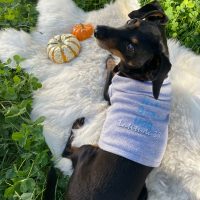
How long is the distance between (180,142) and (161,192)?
1.49ft

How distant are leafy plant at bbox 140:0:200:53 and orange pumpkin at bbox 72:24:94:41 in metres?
0.78

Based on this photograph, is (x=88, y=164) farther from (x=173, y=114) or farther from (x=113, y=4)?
(x=113, y=4)

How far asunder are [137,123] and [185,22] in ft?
5.04

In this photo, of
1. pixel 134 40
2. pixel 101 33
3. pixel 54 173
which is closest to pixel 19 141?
pixel 54 173

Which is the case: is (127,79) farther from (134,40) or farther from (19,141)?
(19,141)

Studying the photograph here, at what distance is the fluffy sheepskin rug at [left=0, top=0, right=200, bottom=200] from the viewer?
3.46 metres

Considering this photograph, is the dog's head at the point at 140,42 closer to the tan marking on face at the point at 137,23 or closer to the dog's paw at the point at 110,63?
the tan marking on face at the point at 137,23

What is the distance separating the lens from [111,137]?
3230 millimetres

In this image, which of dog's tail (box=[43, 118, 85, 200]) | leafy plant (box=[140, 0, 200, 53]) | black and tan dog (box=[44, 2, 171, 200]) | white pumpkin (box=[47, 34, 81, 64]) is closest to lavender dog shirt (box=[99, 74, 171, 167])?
black and tan dog (box=[44, 2, 171, 200])

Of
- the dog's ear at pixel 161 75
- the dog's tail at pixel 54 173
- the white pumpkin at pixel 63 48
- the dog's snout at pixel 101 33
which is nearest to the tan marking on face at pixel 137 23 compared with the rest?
the dog's snout at pixel 101 33

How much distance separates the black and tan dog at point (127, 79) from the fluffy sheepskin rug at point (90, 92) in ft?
0.42

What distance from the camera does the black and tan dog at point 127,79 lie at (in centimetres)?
300

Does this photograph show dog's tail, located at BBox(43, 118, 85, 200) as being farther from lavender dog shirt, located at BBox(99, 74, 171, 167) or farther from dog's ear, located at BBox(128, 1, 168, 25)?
dog's ear, located at BBox(128, 1, 168, 25)

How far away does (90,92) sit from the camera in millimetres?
3934
